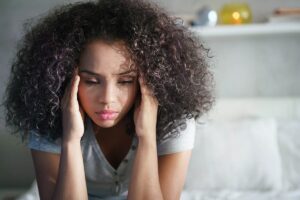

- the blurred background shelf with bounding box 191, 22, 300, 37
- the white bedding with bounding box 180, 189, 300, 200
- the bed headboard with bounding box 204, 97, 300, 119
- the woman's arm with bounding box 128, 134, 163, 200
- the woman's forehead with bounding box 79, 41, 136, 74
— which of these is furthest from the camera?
the bed headboard with bounding box 204, 97, 300, 119

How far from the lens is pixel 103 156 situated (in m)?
1.21

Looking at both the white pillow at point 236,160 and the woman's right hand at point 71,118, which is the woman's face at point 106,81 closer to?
the woman's right hand at point 71,118

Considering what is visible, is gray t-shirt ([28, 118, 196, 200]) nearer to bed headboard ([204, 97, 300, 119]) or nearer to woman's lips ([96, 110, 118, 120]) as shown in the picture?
woman's lips ([96, 110, 118, 120])

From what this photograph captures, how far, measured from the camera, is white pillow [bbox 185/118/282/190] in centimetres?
171

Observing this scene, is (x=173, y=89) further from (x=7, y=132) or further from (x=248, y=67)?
(x=7, y=132)

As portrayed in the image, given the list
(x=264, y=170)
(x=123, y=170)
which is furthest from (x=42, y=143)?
(x=264, y=170)

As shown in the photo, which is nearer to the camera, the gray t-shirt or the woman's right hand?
the woman's right hand

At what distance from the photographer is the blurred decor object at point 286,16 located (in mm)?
1925

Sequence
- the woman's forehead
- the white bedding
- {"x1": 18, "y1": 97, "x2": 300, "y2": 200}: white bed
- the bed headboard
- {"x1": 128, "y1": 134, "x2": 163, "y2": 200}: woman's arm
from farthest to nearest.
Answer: the bed headboard < {"x1": 18, "y1": 97, "x2": 300, "y2": 200}: white bed < the white bedding < {"x1": 128, "y1": 134, "x2": 163, "y2": 200}: woman's arm < the woman's forehead

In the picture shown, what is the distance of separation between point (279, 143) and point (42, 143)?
1170mm

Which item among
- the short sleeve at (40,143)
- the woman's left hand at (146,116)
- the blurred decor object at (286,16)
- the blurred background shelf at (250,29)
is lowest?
the short sleeve at (40,143)

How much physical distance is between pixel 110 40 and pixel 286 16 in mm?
1267

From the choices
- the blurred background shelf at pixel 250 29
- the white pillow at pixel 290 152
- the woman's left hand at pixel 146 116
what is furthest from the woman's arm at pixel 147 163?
the blurred background shelf at pixel 250 29

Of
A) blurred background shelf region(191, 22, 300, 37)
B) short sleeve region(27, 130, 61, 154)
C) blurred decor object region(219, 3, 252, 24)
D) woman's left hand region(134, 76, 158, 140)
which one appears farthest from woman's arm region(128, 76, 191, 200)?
blurred decor object region(219, 3, 252, 24)
